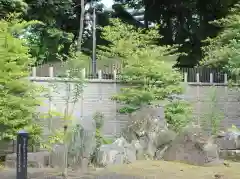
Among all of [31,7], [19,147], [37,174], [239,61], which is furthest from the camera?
[31,7]

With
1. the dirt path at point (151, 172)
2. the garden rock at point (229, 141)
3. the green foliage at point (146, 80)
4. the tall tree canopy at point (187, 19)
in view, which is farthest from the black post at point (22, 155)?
the tall tree canopy at point (187, 19)

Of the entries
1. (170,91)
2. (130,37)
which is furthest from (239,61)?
(130,37)

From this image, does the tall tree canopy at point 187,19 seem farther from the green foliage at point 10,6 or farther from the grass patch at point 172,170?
the grass patch at point 172,170

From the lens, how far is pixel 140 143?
1052 cm

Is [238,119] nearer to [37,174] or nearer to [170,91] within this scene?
[170,91]

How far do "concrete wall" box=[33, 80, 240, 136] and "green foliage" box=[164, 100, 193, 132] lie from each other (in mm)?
1088

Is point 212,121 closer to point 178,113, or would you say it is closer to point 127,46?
point 178,113

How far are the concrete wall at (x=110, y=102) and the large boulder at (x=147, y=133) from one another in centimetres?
72

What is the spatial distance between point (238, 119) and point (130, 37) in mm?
4974

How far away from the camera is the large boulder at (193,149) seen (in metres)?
9.84

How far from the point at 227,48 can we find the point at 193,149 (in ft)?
18.3

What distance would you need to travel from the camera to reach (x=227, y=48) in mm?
14445

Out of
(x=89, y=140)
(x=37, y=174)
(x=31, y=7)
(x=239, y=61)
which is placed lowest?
(x=37, y=174)

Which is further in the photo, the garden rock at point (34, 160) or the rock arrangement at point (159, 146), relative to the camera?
the rock arrangement at point (159, 146)
